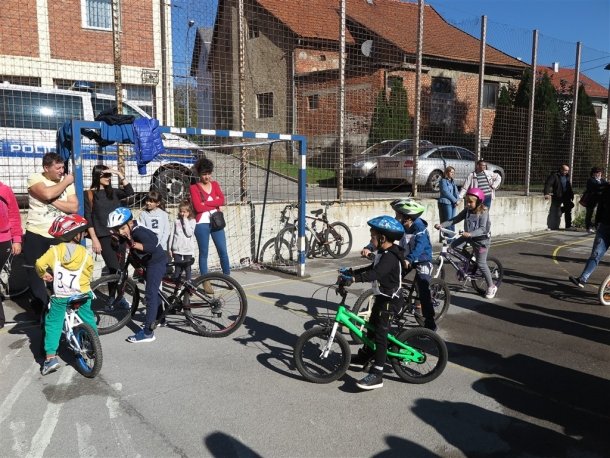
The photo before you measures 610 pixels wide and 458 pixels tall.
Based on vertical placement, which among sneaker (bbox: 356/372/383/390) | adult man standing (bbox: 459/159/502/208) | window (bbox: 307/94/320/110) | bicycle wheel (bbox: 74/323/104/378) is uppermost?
window (bbox: 307/94/320/110)

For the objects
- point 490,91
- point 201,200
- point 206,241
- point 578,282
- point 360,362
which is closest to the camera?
point 360,362

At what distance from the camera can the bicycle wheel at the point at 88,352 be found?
4.41m

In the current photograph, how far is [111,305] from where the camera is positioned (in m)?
5.79

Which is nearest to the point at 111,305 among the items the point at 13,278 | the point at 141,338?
the point at 141,338

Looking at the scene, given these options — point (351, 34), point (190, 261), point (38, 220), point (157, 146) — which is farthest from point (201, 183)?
point (351, 34)

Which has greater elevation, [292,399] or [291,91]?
[291,91]

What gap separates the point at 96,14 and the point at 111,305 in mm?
14490

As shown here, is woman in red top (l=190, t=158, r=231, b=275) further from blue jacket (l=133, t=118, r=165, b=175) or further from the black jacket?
the black jacket

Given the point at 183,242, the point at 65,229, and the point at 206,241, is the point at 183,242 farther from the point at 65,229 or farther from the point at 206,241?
the point at 65,229

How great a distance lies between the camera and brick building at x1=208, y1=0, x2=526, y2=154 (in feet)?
32.6

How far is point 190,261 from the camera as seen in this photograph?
19.5 ft

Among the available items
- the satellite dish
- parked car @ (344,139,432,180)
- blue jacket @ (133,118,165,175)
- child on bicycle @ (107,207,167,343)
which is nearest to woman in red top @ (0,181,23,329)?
child on bicycle @ (107,207,167,343)

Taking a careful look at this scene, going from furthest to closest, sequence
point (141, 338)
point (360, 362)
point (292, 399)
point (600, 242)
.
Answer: point (600, 242) → point (141, 338) → point (360, 362) → point (292, 399)

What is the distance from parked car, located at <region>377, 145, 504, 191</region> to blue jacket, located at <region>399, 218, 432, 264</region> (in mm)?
6054
